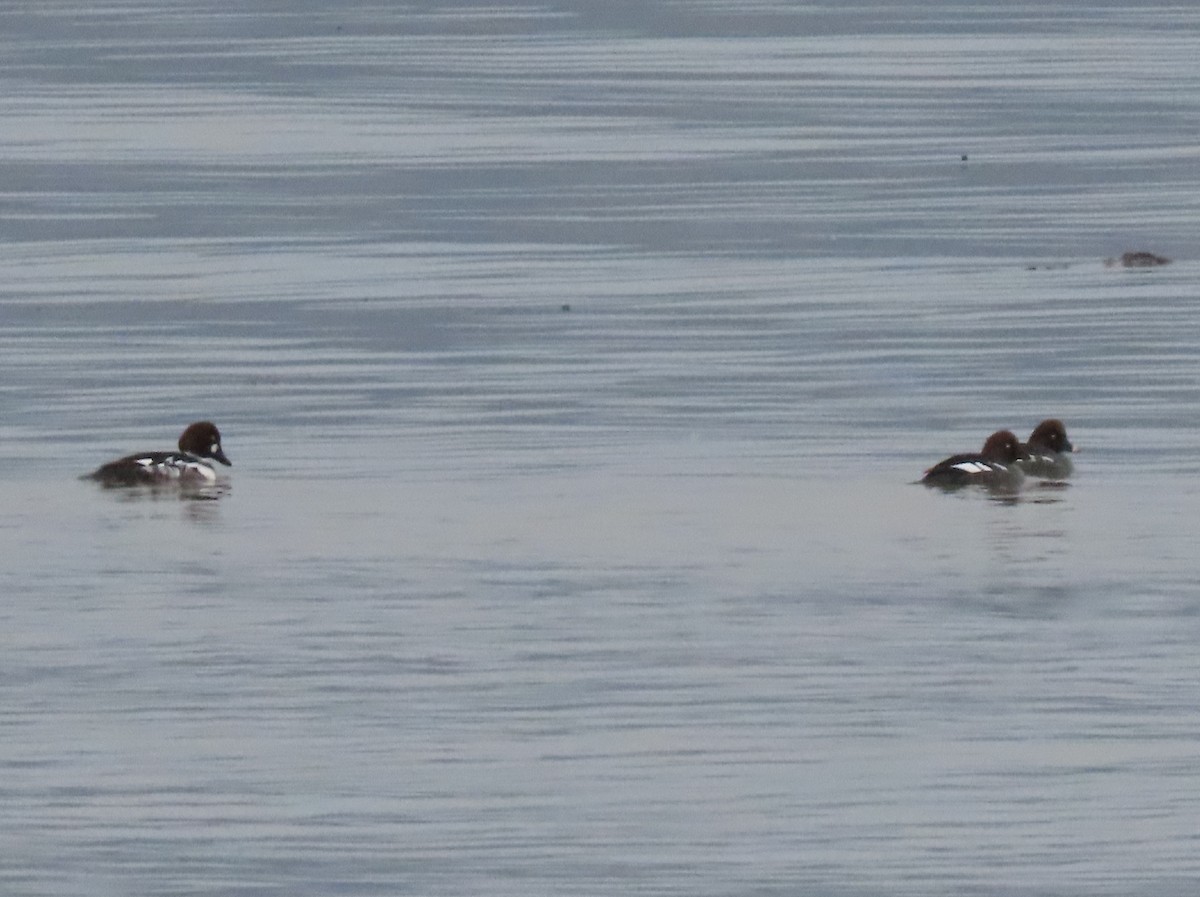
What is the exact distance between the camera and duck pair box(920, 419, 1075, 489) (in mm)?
15453

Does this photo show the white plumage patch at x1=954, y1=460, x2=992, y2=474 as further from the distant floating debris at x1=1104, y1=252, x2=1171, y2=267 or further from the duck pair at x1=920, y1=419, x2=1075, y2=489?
the distant floating debris at x1=1104, y1=252, x2=1171, y2=267

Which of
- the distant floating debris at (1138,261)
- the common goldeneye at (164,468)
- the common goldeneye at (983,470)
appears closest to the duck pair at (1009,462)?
the common goldeneye at (983,470)

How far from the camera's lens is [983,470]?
15609mm

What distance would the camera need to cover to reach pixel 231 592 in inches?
523

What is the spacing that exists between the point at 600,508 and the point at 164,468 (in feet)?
6.48

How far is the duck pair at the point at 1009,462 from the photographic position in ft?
50.7

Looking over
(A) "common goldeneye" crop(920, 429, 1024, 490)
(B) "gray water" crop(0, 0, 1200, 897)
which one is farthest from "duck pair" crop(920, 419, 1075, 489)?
(B) "gray water" crop(0, 0, 1200, 897)

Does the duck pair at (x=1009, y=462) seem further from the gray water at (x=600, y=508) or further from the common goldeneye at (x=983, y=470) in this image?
the gray water at (x=600, y=508)

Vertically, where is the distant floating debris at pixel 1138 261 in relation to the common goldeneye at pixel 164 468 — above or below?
above

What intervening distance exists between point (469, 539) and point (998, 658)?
9.22ft

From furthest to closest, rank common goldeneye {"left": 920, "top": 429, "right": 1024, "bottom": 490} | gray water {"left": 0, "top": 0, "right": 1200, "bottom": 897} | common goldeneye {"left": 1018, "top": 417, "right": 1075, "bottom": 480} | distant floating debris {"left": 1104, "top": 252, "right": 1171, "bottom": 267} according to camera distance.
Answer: distant floating debris {"left": 1104, "top": 252, "right": 1171, "bottom": 267} < common goldeneye {"left": 1018, "top": 417, "right": 1075, "bottom": 480} < common goldeneye {"left": 920, "top": 429, "right": 1024, "bottom": 490} < gray water {"left": 0, "top": 0, "right": 1200, "bottom": 897}

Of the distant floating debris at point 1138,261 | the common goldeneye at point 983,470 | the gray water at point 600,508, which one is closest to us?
the gray water at point 600,508

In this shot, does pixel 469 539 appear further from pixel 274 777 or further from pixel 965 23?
pixel 965 23

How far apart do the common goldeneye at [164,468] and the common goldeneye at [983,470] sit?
2.98 metres
